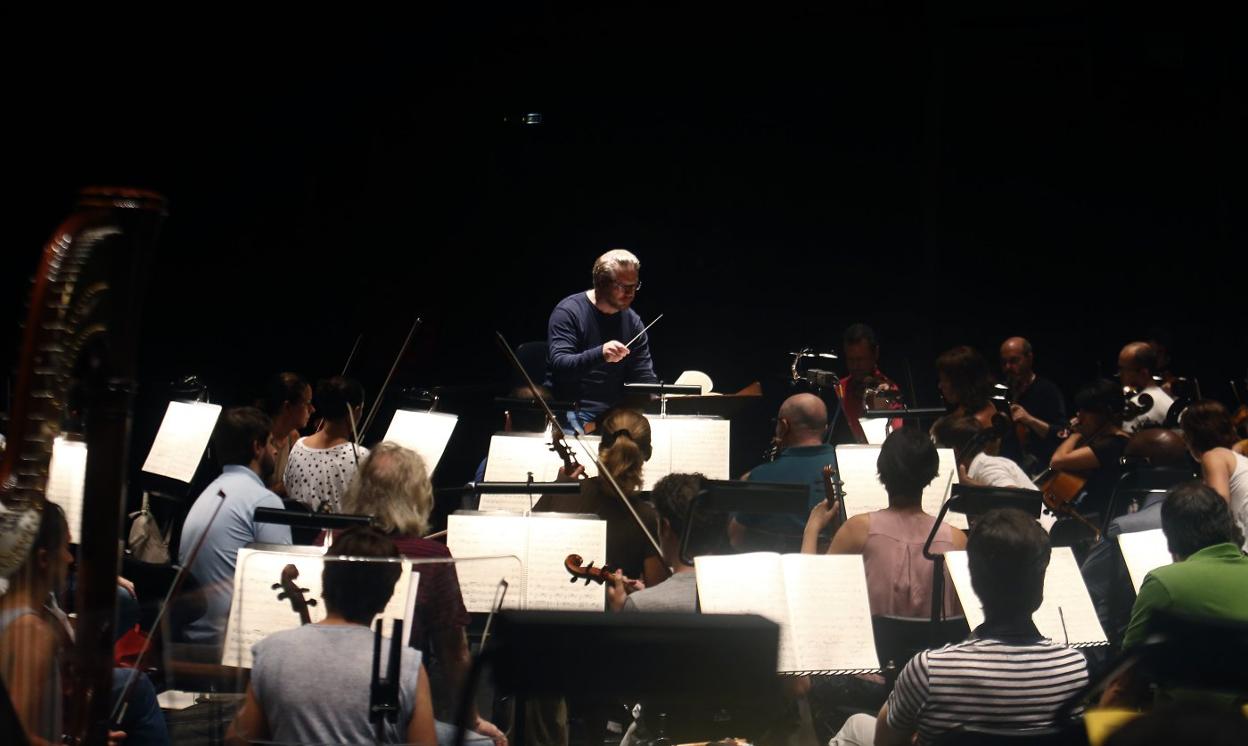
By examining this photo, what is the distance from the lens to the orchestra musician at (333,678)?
2.62 meters

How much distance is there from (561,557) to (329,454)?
1733 mm

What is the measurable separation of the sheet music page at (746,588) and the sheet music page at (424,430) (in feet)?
7.40

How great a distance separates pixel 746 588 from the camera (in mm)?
3617

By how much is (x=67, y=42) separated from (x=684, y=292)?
16.8ft

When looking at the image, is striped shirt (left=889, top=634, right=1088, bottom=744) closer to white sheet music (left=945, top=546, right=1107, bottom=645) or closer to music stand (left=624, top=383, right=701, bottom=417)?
white sheet music (left=945, top=546, right=1107, bottom=645)

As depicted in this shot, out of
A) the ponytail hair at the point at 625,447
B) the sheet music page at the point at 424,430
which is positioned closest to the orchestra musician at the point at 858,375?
the ponytail hair at the point at 625,447

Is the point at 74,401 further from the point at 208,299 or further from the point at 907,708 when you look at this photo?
the point at 208,299

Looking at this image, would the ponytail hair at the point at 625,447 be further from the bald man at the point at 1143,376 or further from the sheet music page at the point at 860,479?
the bald man at the point at 1143,376

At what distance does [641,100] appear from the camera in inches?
355

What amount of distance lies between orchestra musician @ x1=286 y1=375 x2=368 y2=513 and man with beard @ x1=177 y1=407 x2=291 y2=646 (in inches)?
15.4

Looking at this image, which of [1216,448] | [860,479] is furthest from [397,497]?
[1216,448]

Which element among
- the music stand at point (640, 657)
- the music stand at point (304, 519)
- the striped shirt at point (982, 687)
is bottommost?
the striped shirt at point (982, 687)

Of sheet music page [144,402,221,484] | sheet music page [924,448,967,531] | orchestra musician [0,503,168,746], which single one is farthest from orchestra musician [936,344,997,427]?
orchestra musician [0,503,168,746]

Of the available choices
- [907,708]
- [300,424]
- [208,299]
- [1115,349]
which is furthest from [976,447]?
[208,299]
